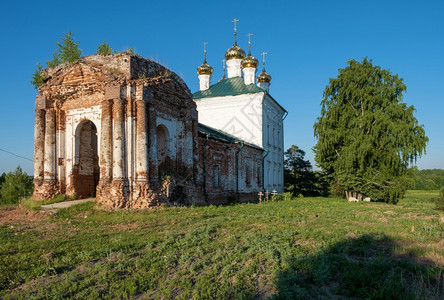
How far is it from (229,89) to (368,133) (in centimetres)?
1119

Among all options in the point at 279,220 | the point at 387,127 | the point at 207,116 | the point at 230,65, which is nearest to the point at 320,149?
the point at 387,127

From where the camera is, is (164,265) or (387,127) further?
(387,127)

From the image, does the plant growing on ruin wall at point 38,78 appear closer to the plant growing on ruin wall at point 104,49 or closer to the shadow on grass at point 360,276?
the plant growing on ruin wall at point 104,49

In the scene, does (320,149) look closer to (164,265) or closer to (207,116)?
(207,116)

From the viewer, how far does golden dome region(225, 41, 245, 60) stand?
100 ft

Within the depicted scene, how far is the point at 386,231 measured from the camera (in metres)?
9.23

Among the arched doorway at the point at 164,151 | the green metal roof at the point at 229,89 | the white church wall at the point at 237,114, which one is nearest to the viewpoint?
the arched doorway at the point at 164,151

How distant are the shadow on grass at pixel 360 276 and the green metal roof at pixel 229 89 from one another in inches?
836

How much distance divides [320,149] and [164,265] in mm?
21104

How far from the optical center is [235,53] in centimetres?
3050

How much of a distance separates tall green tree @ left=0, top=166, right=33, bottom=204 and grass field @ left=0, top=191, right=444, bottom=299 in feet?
84.3

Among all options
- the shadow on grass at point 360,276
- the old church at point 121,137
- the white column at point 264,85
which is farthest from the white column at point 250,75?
the shadow on grass at point 360,276

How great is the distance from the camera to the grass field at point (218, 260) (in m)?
5.14

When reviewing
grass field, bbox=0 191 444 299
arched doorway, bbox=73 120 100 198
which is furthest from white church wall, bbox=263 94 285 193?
grass field, bbox=0 191 444 299
